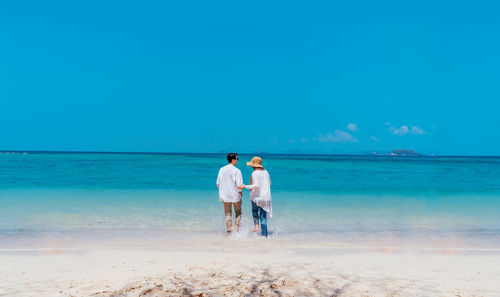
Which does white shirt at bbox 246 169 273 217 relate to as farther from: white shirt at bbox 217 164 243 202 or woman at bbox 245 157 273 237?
white shirt at bbox 217 164 243 202

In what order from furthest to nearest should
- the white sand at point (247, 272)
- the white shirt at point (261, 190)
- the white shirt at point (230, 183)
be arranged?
the white shirt at point (230, 183) < the white shirt at point (261, 190) < the white sand at point (247, 272)

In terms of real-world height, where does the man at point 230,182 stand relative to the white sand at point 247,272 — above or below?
above

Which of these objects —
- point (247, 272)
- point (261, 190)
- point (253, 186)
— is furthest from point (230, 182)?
point (247, 272)

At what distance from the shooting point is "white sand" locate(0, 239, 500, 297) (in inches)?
151

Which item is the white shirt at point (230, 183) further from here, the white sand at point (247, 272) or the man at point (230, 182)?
the white sand at point (247, 272)

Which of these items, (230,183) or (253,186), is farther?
(230,183)

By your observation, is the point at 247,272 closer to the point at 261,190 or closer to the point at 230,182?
the point at 261,190

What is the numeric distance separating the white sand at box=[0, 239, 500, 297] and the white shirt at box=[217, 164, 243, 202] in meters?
1.04

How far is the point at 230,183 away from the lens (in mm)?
7184

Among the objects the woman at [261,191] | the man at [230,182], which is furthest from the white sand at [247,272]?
the man at [230,182]

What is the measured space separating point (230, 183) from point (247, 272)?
9.46 feet

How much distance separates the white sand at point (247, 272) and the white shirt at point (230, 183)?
1041 millimetres

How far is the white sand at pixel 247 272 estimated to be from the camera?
3.83 m

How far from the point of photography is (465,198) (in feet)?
49.5
